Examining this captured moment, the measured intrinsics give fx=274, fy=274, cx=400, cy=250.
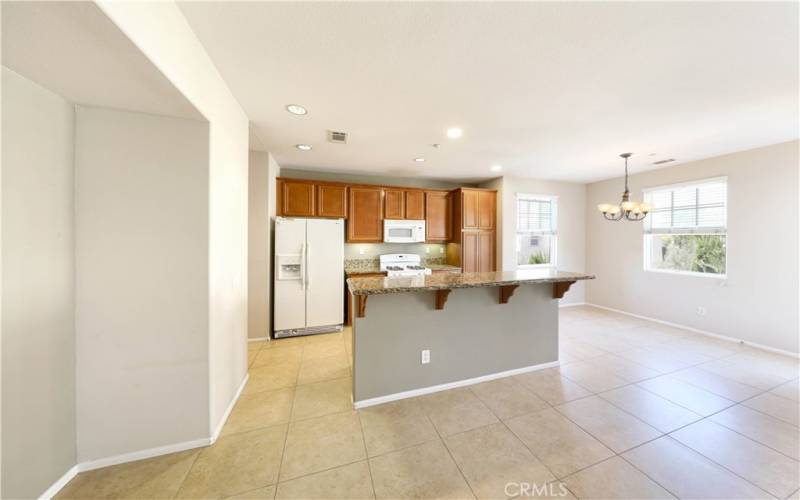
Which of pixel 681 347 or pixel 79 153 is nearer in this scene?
pixel 79 153

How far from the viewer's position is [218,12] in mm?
1411

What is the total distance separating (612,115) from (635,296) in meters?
3.92

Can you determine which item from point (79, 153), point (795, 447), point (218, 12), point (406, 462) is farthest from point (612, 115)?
point (79, 153)

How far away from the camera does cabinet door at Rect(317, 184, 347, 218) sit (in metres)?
4.36

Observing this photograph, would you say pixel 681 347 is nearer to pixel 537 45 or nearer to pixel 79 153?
pixel 537 45

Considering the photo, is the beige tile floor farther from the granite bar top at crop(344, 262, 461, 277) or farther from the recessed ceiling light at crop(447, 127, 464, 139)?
the recessed ceiling light at crop(447, 127, 464, 139)

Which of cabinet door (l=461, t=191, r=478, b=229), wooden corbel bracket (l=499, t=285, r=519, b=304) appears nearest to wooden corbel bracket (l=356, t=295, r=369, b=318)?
wooden corbel bracket (l=499, t=285, r=519, b=304)

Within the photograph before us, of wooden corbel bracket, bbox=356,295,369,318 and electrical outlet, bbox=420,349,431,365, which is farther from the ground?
wooden corbel bracket, bbox=356,295,369,318

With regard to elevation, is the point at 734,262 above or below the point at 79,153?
below

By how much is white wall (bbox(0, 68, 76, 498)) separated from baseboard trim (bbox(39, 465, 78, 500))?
27 mm

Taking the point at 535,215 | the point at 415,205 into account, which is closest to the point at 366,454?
the point at 415,205

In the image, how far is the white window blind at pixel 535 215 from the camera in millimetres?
5419

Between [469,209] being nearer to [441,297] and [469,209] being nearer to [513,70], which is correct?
[441,297]

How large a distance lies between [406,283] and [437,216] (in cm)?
309
